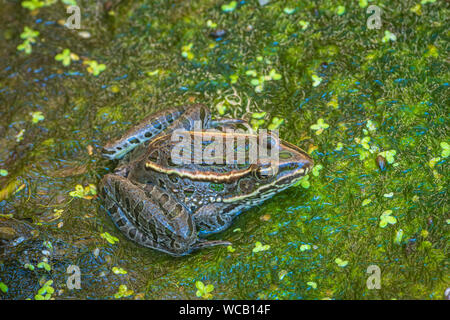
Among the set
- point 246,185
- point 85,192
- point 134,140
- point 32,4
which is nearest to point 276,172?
point 246,185

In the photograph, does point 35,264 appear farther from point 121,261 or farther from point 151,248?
point 151,248

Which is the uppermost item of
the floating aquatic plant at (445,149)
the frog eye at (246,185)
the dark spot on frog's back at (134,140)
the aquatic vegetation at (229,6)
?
the aquatic vegetation at (229,6)

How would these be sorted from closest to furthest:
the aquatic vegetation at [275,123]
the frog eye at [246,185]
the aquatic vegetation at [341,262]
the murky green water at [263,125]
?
the aquatic vegetation at [341,262] < the murky green water at [263,125] < the frog eye at [246,185] < the aquatic vegetation at [275,123]

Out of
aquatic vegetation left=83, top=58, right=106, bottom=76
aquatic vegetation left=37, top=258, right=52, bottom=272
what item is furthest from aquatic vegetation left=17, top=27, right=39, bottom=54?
aquatic vegetation left=37, top=258, right=52, bottom=272

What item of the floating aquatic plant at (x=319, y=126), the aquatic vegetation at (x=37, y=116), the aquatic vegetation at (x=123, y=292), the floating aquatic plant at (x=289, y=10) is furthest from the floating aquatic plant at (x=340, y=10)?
the aquatic vegetation at (x=123, y=292)

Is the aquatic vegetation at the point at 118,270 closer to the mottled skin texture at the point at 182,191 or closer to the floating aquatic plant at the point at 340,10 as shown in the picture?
the mottled skin texture at the point at 182,191

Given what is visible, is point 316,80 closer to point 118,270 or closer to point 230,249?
point 230,249
